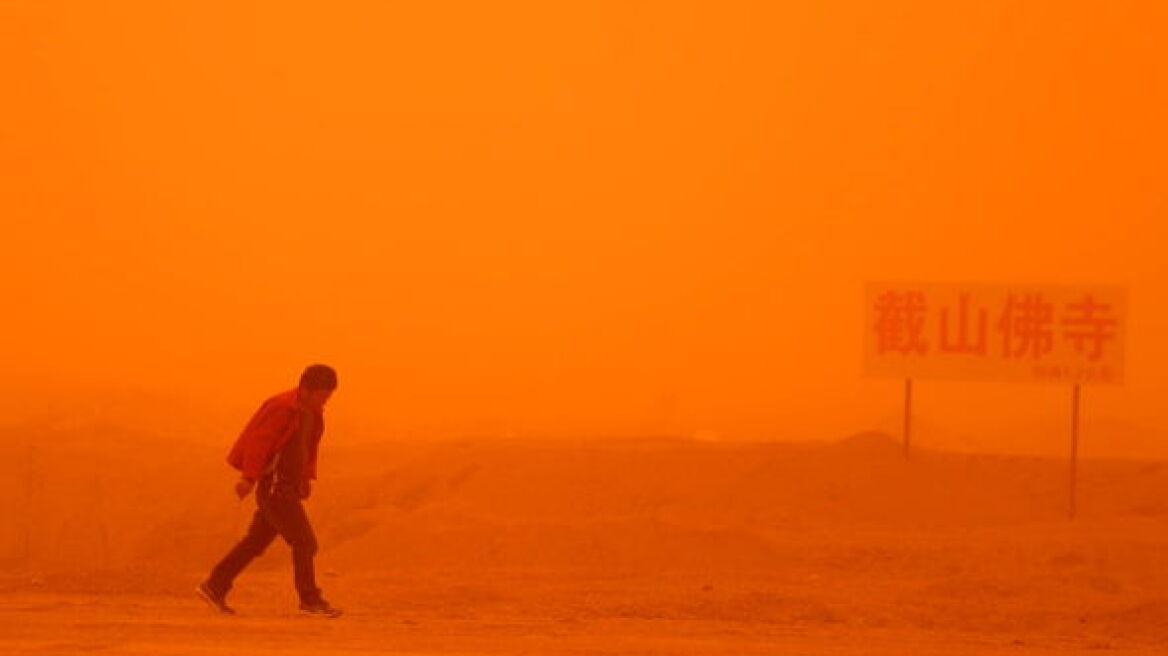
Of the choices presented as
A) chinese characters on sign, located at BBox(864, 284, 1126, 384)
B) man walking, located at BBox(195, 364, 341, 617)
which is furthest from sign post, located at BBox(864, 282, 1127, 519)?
man walking, located at BBox(195, 364, 341, 617)

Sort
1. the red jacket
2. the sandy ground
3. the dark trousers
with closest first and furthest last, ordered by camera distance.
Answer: the red jacket < the dark trousers < the sandy ground

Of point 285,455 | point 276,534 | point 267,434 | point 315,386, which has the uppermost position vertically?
point 315,386

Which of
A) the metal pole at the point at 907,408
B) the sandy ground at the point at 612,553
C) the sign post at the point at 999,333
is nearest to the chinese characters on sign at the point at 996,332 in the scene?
the sign post at the point at 999,333

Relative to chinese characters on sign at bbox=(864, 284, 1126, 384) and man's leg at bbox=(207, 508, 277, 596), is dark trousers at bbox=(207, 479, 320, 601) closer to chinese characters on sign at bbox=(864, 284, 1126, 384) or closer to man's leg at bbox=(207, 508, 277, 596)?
man's leg at bbox=(207, 508, 277, 596)

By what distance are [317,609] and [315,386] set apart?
1.73m

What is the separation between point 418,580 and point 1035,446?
127ft

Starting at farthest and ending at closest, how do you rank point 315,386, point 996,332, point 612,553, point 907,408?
point 907,408 < point 996,332 < point 612,553 < point 315,386

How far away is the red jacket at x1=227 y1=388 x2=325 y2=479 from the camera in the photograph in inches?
395

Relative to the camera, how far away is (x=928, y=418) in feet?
193

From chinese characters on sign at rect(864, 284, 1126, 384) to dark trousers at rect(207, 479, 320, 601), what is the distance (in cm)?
1108

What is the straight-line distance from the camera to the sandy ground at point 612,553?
10.5 metres

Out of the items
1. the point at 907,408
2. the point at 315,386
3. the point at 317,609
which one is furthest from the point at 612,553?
the point at 315,386

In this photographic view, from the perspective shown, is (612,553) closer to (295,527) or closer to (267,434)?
(295,527)

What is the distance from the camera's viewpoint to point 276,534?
34.2 feet
